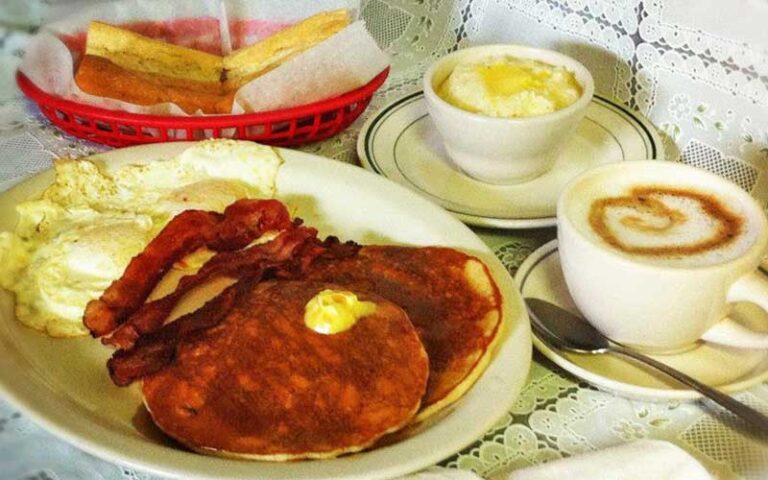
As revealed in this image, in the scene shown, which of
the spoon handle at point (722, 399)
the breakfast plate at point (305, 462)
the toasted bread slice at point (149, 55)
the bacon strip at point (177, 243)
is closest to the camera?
the breakfast plate at point (305, 462)

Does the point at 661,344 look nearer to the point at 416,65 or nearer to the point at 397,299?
the point at 397,299

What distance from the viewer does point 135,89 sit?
133 centimetres

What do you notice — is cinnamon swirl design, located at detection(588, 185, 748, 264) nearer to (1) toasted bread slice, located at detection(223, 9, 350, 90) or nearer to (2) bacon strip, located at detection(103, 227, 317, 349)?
(2) bacon strip, located at detection(103, 227, 317, 349)

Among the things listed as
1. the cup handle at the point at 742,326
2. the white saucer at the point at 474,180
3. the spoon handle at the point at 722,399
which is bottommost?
the white saucer at the point at 474,180

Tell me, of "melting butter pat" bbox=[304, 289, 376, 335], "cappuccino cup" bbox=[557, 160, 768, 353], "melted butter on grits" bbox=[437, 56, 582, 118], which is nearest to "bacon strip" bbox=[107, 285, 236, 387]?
"melting butter pat" bbox=[304, 289, 376, 335]

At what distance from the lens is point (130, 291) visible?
0.96 m

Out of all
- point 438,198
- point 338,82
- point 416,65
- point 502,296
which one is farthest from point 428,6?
point 502,296

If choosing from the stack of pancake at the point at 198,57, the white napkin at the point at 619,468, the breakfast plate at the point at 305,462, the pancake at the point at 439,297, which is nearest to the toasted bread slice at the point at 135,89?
the stack of pancake at the point at 198,57

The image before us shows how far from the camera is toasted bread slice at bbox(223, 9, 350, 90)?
57.3 inches

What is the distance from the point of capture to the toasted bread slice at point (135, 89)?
1.32m

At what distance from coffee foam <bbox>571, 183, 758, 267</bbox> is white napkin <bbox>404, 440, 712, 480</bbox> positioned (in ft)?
0.64

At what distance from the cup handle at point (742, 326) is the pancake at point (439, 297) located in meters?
0.24

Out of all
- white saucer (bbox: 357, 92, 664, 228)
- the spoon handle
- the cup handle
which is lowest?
white saucer (bbox: 357, 92, 664, 228)

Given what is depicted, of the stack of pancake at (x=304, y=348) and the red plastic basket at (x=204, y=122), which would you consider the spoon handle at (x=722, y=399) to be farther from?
the red plastic basket at (x=204, y=122)
